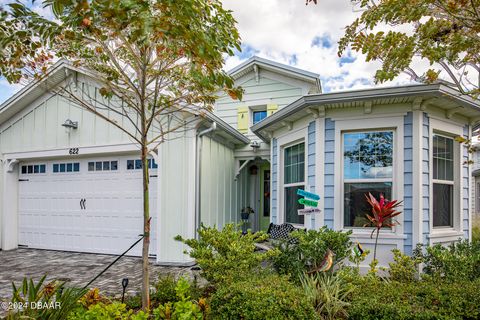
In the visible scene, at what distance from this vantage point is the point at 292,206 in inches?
239

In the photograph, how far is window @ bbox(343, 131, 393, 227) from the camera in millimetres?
4871

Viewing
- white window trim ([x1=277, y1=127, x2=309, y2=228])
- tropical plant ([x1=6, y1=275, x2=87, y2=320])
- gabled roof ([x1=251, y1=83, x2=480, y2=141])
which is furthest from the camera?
white window trim ([x1=277, y1=127, x2=309, y2=228])

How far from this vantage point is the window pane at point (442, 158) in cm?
507

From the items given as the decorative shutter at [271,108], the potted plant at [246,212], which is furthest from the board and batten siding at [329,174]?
the decorative shutter at [271,108]

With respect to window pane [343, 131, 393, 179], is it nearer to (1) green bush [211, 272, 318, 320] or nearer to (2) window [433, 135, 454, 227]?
(2) window [433, 135, 454, 227]

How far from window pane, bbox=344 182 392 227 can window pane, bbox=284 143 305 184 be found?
969mm

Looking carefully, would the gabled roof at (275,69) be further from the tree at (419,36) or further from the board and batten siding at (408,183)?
the tree at (419,36)

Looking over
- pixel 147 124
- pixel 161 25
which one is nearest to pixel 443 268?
pixel 147 124

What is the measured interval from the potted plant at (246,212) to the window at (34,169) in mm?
5218

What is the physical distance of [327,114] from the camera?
5.12 meters

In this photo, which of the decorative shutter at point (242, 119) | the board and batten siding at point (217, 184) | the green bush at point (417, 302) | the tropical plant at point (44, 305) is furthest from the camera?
the decorative shutter at point (242, 119)

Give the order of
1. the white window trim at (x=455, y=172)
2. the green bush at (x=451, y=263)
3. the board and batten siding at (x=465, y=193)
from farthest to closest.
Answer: the board and batten siding at (x=465, y=193) < the white window trim at (x=455, y=172) < the green bush at (x=451, y=263)

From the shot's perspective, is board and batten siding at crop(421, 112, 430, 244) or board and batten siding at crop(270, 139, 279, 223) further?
board and batten siding at crop(270, 139, 279, 223)

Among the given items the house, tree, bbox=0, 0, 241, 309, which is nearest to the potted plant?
the house
